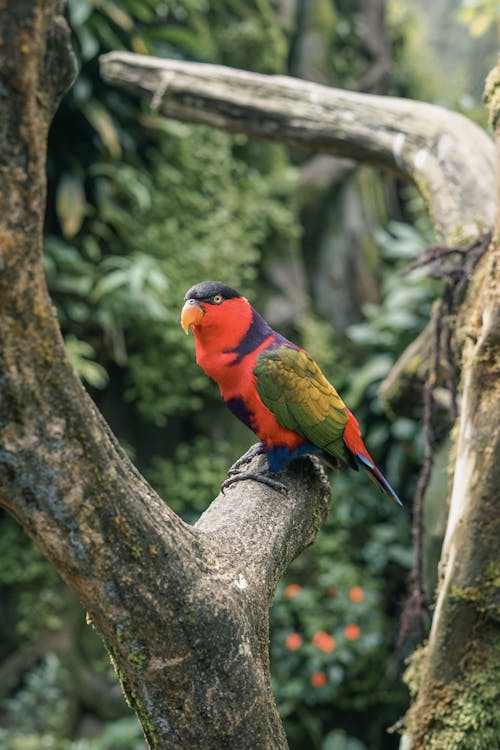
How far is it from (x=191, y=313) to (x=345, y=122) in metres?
1.38

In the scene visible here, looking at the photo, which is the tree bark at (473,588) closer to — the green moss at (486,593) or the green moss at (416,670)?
A: the green moss at (486,593)

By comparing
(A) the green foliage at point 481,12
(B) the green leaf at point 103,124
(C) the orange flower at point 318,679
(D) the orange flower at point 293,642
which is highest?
(B) the green leaf at point 103,124

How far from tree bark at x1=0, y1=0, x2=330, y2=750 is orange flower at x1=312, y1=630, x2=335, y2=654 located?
9.48 feet

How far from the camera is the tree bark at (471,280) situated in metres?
1.96

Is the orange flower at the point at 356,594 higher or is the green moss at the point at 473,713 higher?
the green moss at the point at 473,713

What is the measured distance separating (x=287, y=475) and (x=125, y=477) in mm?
984

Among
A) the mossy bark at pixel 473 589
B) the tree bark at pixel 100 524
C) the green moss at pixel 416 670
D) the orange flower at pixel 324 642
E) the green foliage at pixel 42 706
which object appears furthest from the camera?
the orange flower at pixel 324 642

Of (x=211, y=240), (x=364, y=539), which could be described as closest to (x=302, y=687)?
(x=364, y=539)

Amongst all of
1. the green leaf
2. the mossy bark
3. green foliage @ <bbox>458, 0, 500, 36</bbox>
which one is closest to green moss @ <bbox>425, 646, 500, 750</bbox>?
the mossy bark

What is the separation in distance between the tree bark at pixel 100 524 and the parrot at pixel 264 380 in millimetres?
512

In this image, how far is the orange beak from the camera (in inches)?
78.5

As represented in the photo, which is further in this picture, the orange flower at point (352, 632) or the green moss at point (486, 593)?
the orange flower at point (352, 632)

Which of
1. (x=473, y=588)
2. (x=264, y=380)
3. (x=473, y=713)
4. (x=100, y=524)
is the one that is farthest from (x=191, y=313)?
(x=473, y=713)

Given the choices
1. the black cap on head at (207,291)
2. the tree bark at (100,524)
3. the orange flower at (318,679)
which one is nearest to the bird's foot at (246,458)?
the black cap on head at (207,291)
